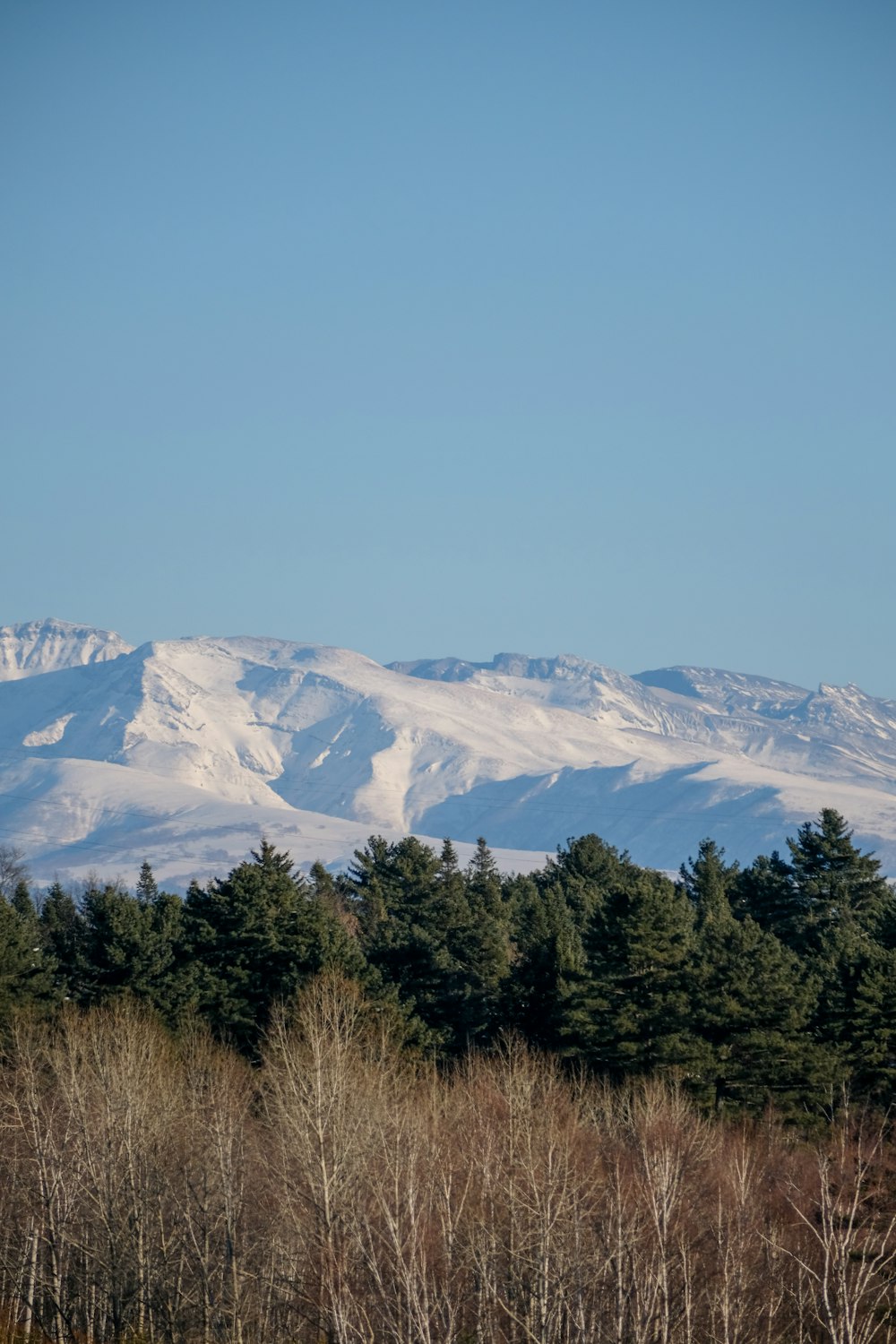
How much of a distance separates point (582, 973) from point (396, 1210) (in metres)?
27.6

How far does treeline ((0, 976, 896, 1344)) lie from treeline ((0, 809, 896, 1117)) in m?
2.50

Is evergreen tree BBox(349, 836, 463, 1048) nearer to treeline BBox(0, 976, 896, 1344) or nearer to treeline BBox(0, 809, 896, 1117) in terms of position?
treeline BBox(0, 809, 896, 1117)

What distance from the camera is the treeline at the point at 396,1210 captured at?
91.8 ft

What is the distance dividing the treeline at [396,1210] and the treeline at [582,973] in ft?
8.22

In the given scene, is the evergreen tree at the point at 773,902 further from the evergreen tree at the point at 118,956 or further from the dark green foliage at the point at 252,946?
the evergreen tree at the point at 118,956

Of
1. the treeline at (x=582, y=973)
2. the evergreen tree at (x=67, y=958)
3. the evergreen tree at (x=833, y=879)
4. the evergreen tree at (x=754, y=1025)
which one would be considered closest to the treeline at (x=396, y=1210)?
the evergreen tree at (x=754, y=1025)

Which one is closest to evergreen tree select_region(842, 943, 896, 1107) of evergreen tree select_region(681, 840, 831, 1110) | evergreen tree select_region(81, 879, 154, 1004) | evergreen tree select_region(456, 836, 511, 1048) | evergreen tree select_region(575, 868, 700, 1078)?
evergreen tree select_region(681, 840, 831, 1110)

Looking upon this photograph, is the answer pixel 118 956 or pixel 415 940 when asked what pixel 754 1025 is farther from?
pixel 118 956

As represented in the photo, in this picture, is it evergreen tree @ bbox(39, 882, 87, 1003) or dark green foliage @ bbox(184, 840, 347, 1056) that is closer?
dark green foliage @ bbox(184, 840, 347, 1056)

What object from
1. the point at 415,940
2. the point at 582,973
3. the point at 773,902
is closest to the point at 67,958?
the point at 415,940

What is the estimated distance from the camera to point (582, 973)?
54531mm

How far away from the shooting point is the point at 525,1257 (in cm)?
3030

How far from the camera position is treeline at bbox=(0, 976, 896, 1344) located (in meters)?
28.0

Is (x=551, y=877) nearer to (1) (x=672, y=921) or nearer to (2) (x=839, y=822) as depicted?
(2) (x=839, y=822)
